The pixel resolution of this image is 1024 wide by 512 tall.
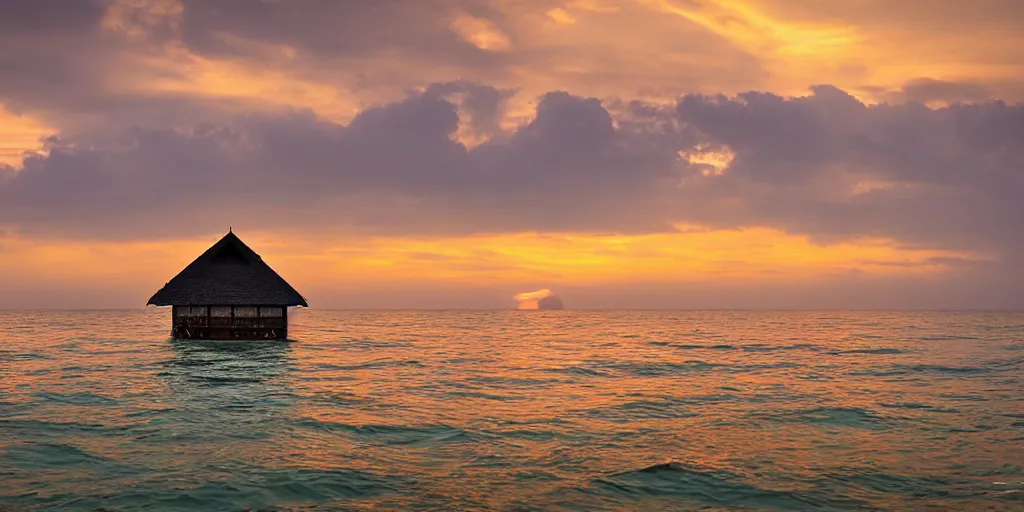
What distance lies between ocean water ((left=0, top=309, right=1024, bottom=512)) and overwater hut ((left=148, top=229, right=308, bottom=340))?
12.1m

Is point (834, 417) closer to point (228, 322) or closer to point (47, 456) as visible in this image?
point (47, 456)

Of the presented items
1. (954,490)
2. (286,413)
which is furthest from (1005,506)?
(286,413)

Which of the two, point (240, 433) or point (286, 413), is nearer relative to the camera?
point (240, 433)

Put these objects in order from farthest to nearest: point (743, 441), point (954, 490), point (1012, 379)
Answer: point (1012, 379) → point (743, 441) → point (954, 490)

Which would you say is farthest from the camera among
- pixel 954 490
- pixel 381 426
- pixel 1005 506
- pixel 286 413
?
pixel 286 413

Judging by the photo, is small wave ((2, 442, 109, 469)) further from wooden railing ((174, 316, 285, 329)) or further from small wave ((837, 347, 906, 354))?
small wave ((837, 347, 906, 354))

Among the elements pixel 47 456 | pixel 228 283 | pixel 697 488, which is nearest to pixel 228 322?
pixel 228 283

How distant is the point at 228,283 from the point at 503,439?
3344 cm

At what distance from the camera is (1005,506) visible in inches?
439

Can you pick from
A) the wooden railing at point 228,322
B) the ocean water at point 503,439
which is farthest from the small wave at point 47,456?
the wooden railing at point 228,322

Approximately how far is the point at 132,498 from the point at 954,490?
12970 millimetres

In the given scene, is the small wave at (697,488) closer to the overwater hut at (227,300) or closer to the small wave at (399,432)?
the small wave at (399,432)

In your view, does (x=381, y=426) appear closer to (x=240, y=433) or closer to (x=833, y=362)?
(x=240, y=433)

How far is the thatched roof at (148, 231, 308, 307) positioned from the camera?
44250 mm
